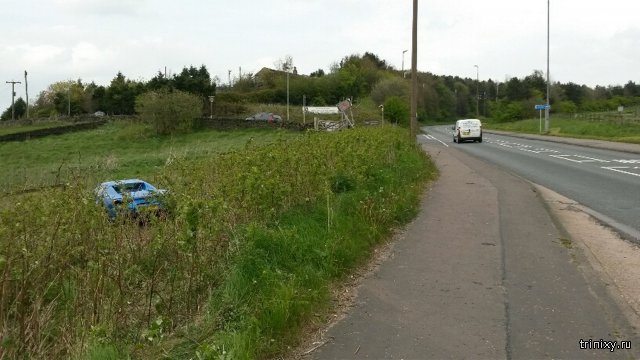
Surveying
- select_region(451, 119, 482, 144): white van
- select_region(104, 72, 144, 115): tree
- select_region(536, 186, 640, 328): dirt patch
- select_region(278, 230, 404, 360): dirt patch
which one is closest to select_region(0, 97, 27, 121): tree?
select_region(104, 72, 144, 115): tree

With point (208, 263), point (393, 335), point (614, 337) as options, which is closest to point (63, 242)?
point (208, 263)

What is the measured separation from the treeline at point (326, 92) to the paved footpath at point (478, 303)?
2038 inches

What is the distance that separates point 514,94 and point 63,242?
121 m

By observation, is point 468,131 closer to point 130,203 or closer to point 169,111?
point 169,111

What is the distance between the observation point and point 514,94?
118 meters

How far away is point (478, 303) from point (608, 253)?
10.5ft

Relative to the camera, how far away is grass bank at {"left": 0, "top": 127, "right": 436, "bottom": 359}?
405cm

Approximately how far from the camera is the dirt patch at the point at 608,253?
221 inches

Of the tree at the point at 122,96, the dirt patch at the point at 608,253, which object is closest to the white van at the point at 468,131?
the dirt patch at the point at 608,253

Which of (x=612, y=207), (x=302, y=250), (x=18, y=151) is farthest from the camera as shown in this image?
(x=18, y=151)

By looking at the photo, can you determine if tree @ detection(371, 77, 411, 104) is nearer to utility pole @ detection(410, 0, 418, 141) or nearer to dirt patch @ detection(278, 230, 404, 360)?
utility pole @ detection(410, 0, 418, 141)

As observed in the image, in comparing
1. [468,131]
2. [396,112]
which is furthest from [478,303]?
[396,112]

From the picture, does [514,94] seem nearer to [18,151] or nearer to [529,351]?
[18,151]

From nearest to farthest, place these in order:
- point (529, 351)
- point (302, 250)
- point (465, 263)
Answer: point (529, 351), point (302, 250), point (465, 263)
